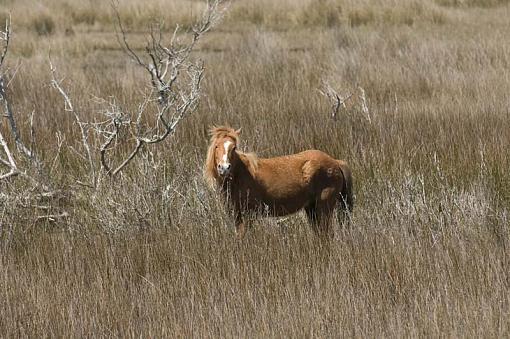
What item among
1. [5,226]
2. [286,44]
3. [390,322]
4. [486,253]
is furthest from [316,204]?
[286,44]

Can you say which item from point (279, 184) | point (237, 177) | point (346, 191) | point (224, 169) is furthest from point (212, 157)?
point (346, 191)

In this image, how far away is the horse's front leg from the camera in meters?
5.11

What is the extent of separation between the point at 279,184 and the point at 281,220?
49 centimetres

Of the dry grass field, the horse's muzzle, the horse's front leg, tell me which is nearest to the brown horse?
the horse's front leg

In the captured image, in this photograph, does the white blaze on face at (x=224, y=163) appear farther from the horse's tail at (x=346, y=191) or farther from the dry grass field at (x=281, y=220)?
the horse's tail at (x=346, y=191)

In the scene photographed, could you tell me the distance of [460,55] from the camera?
11117 mm

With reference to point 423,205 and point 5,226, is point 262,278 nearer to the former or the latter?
point 423,205

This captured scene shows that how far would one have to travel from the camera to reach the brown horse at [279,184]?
5203 millimetres

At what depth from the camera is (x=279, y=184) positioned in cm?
526

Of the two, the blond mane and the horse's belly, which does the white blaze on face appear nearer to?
the blond mane

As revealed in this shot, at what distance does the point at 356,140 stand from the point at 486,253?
285cm

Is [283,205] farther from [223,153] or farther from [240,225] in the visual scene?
[223,153]

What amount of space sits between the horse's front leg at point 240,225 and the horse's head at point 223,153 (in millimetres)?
254

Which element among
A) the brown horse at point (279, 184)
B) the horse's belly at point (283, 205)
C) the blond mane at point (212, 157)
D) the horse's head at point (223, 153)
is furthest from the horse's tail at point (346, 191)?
the horse's head at point (223, 153)
